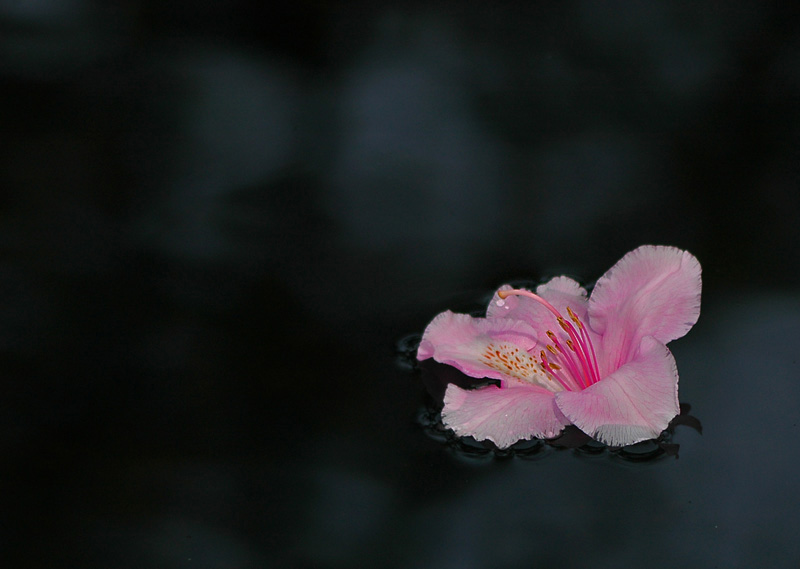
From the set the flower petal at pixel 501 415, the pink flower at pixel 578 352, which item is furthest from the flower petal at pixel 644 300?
Answer: the flower petal at pixel 501 415

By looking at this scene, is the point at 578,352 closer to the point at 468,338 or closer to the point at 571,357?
the point at 571,357

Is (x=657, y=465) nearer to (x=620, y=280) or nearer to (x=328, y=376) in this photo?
(x=620, y=280)

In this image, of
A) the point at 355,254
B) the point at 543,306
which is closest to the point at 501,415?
the point at 543,306

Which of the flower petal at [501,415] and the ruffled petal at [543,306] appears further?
the ruffled petal at [543,306]

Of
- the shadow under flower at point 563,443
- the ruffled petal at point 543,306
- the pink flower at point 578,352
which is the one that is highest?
the ruffled petal at point 543,306

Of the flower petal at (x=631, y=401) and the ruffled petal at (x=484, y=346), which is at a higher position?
the ruffled petal at (x=484, y=346)

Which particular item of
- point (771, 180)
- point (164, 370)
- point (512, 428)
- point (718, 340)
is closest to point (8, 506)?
point (164, 370)

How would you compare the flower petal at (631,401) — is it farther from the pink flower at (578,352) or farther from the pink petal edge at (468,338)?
the pink petal edge at (468,338)

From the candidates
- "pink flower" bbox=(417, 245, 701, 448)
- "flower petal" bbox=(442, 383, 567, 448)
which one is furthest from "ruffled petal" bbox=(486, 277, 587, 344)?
"flower petal" bbox=(442, 383, 567, 448)
